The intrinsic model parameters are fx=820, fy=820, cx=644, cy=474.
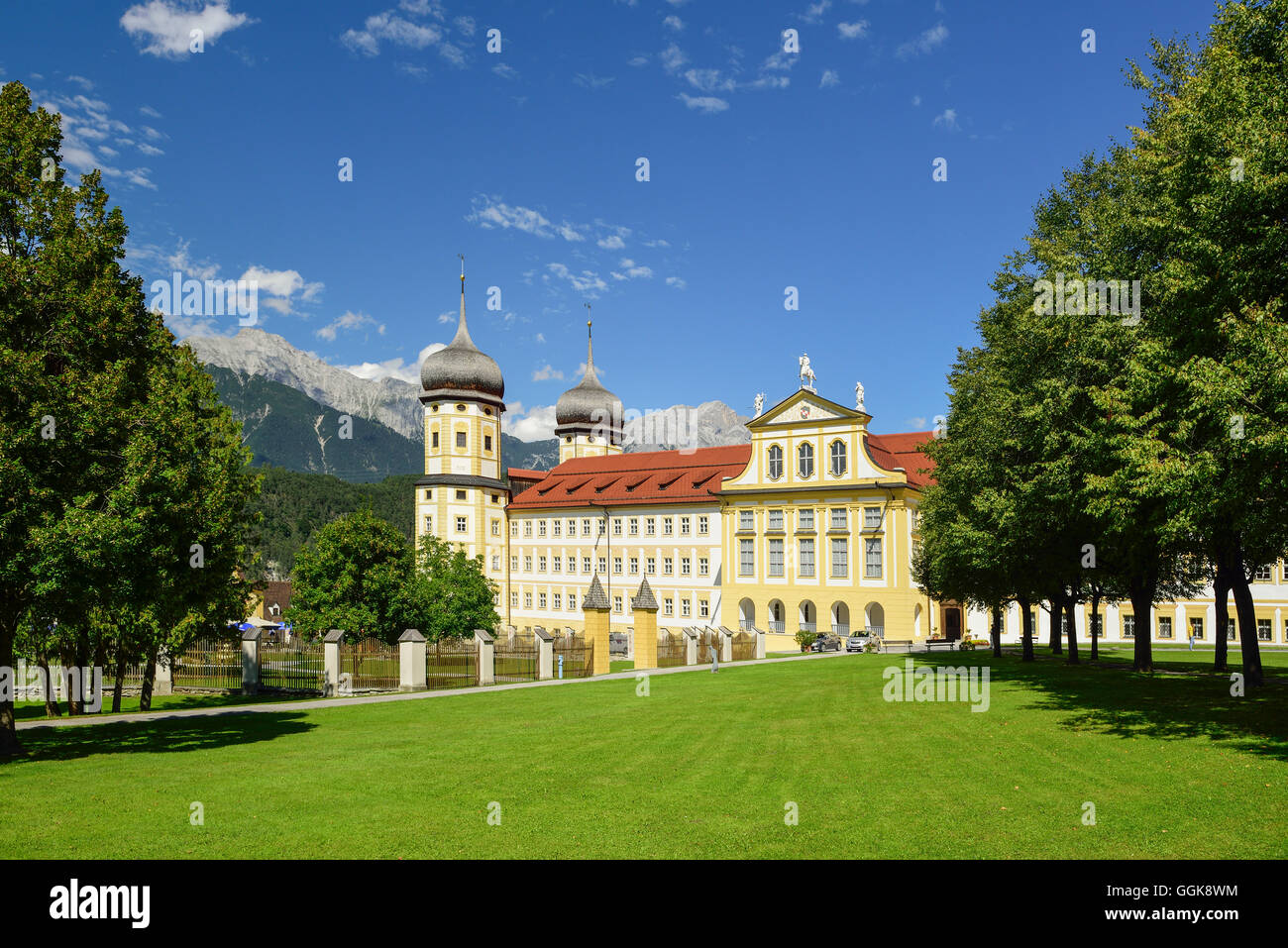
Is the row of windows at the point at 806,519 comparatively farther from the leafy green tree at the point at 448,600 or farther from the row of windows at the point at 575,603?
the leafy green tree at the point at 448,600

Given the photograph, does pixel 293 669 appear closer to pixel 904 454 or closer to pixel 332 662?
pixel 332 662

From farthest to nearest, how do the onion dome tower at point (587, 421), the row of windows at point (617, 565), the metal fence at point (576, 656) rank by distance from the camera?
the onion dome tower at point (587, 421)
the row of windows at point (617, 565)
the metal fence at point (576, 656)

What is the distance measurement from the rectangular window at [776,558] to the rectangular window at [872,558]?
6531 millimetres

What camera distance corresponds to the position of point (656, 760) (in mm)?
13961

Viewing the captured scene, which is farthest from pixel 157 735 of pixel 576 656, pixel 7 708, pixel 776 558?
pixel 776 558

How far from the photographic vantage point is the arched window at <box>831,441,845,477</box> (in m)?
57.6

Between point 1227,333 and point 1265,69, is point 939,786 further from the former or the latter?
point 1265,69

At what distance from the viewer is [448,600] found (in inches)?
1668

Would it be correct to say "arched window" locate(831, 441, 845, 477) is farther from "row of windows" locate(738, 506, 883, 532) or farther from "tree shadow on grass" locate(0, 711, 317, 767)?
"tree shadow on grass" locate(0, 711, 317, 767)

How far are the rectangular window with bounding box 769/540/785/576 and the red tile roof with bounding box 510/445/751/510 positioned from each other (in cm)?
686

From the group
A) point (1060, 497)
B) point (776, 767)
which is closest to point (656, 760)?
point (776, 767)

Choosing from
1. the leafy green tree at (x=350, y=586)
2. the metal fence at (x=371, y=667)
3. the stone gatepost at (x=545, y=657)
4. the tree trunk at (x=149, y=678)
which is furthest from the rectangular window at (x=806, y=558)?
the tree trunk at (x=149, y=678)

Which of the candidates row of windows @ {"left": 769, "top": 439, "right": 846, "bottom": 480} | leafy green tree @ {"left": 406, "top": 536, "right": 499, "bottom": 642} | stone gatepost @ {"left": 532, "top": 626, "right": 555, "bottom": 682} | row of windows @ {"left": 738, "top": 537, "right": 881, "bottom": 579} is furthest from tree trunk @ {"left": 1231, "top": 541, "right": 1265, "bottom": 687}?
row of windows @ {"left": 769, "top": 439, "right": 846, "bottom": 480}

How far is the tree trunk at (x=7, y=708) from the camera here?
15.3m
